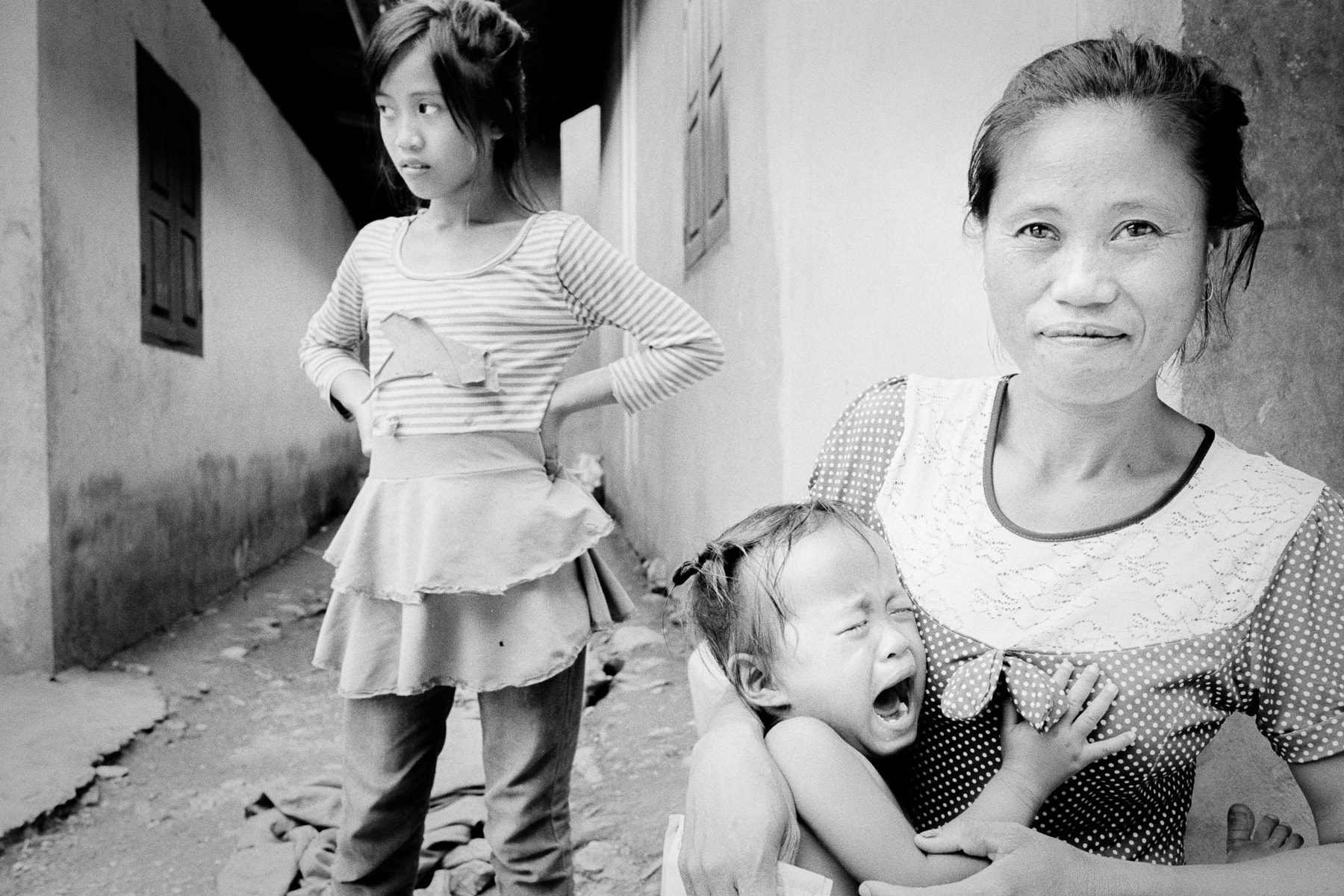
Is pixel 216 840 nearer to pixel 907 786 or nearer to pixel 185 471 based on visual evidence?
pixel 907 786

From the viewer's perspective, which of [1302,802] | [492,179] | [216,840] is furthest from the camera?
[216,840]

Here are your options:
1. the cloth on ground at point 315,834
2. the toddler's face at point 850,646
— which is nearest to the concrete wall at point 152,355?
the cloth on ground at point 315,834

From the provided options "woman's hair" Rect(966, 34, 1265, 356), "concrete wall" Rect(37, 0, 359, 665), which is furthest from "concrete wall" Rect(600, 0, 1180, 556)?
"concrete wall" Rect(37, 0, 359, 665)

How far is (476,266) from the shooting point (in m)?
1.85

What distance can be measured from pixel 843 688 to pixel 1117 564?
0.36 metres

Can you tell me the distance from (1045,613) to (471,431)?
1.06 metres

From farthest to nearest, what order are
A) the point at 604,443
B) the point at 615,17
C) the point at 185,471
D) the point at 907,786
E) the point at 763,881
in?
1. the point at 604,443
2. the point at 615,17
3. the point at 185,471
4. the point at 907,786
5. the point at 763,881

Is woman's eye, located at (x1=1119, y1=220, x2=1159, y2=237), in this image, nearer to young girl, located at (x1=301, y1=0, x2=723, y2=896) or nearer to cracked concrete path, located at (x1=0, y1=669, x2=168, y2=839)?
young girl, located at (x1=301, y1=0, x2=723, y2=896)

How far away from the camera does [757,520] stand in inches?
54.6

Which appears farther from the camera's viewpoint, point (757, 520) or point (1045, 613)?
point (757, 520)

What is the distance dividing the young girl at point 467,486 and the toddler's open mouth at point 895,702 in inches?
27.1

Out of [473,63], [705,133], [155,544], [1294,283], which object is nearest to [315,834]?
[473,63]

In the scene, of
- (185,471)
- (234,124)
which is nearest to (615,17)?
(234,124)

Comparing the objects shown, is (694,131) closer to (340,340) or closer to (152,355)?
(152,355)
